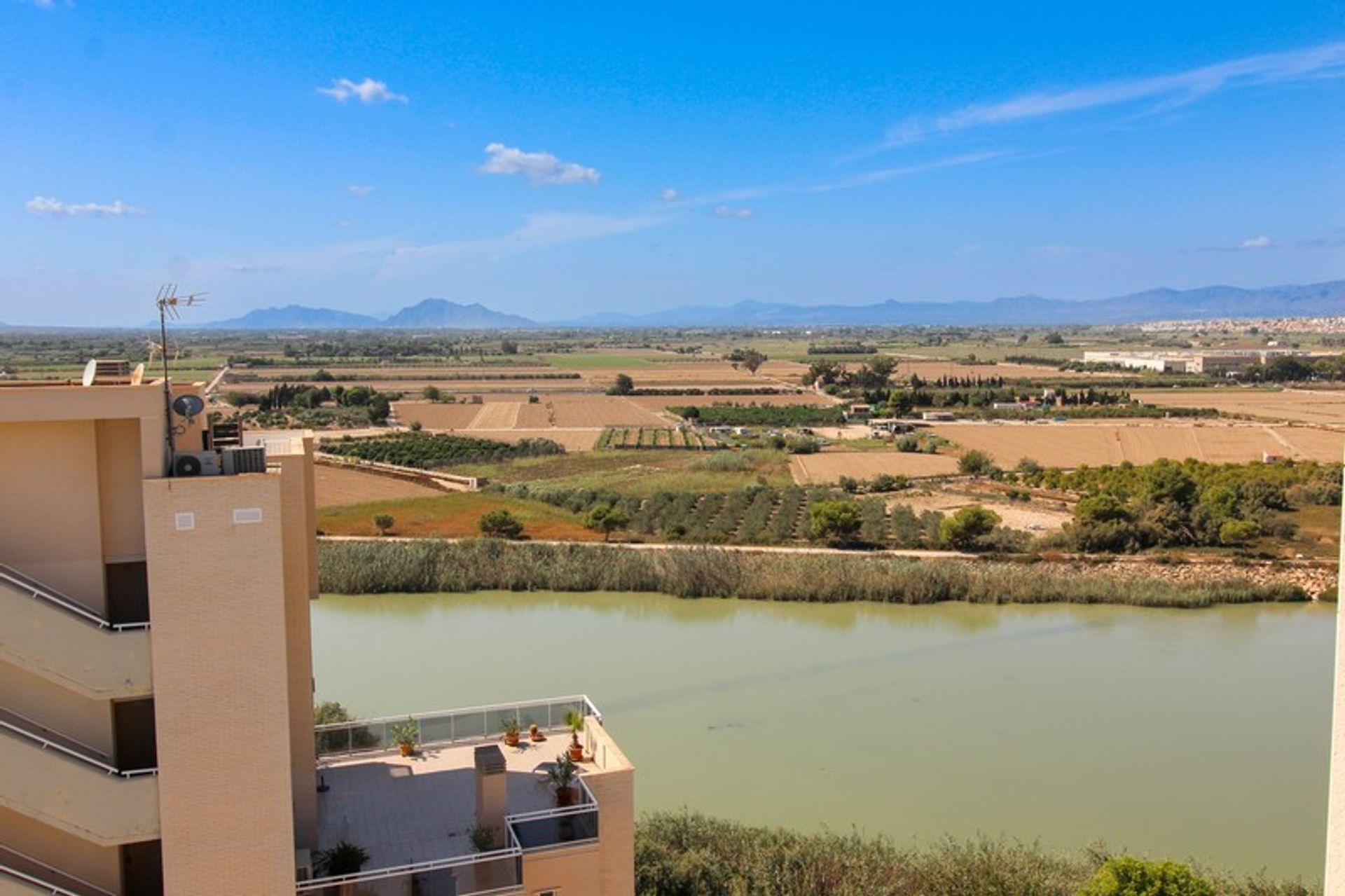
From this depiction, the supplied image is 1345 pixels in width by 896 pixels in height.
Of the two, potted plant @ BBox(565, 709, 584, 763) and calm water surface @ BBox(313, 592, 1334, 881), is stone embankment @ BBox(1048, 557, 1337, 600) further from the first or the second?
potted plant @ BBox(565, 709, 584, 763)

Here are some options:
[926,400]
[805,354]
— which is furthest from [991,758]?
[805,354]

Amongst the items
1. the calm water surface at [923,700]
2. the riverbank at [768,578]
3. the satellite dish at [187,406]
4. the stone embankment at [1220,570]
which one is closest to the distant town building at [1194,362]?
the stone embankment at [1220,570]

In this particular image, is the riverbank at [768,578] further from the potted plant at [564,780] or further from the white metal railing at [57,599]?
the white metal railing at [57,599]

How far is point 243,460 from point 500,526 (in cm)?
2586

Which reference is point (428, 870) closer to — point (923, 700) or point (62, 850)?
point (62, 850)

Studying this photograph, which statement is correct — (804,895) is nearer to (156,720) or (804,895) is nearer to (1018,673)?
(156,720)

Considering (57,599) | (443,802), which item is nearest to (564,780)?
(443,802)

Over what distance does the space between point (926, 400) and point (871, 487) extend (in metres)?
33.3

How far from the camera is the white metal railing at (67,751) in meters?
5.89

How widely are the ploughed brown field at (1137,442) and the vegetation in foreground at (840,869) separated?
37330 millimetres

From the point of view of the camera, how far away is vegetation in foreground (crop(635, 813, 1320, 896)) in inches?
454

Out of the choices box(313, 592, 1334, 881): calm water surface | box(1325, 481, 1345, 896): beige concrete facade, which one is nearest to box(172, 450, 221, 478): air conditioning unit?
box(1325, 481, 1345, 896): beige concrete facade

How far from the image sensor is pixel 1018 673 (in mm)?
21172

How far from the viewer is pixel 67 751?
19.6 ft
